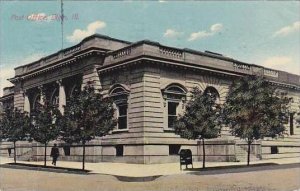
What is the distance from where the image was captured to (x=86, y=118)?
2403 centimetres

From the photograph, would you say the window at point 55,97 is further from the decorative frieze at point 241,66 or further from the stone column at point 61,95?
the decorative frieze at point 241,66

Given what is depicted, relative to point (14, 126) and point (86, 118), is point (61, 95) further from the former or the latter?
point (86, 118)

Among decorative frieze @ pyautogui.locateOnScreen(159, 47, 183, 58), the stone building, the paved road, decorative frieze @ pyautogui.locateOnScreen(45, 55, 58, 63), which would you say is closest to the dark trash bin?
the paved road

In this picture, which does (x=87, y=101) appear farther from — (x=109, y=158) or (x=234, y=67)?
(x=234, y=67)

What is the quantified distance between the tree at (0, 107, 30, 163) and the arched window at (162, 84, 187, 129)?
34.9 feet

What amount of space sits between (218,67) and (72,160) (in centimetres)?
1330

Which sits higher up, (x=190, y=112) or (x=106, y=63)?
(x=106, y=63)

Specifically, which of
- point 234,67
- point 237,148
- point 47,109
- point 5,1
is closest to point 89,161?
point 47,109

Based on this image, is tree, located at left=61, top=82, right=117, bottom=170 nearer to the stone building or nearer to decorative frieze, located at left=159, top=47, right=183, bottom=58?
the stone building

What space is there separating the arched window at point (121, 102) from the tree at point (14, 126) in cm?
707

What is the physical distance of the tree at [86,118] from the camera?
2400cm

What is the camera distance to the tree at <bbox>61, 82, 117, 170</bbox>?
24000mm

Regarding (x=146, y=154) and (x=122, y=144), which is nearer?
(x=146, y=154)

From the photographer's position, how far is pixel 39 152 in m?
38.3
